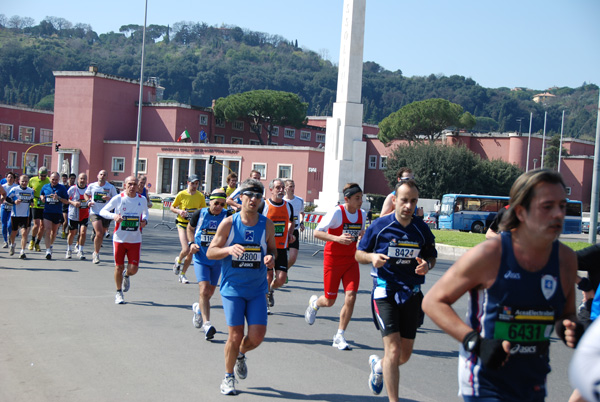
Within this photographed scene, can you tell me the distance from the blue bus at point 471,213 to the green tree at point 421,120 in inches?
1123

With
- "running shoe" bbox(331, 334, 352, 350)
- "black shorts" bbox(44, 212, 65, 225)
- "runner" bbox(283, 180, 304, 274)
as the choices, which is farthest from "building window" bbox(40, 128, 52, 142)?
"running shoe" bbox(331, 334, 352, 350)

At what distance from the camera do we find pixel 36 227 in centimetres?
1631

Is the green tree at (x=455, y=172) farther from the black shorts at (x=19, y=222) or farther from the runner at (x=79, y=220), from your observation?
the black shorts at (x=19, y=222)

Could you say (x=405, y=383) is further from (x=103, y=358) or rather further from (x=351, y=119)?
(x=351, y=119)

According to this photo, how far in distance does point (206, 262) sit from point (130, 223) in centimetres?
247

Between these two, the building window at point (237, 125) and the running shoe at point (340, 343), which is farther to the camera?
the building window at point (237, 125)

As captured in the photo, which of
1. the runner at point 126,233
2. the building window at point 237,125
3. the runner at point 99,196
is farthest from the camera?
the building window at point 237,125

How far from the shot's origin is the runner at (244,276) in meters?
5.74

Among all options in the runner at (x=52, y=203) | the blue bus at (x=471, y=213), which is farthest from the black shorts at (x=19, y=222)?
the blue bus at (x=471, y=213)

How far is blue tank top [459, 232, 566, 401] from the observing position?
9.77ft

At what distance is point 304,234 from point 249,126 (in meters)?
55.7

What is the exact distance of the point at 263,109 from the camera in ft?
260

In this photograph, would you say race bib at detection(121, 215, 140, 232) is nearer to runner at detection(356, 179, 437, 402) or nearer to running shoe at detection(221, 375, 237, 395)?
running shoe at detection(221, 375, 237, 395)

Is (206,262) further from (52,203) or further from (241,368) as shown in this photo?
(52,203)
